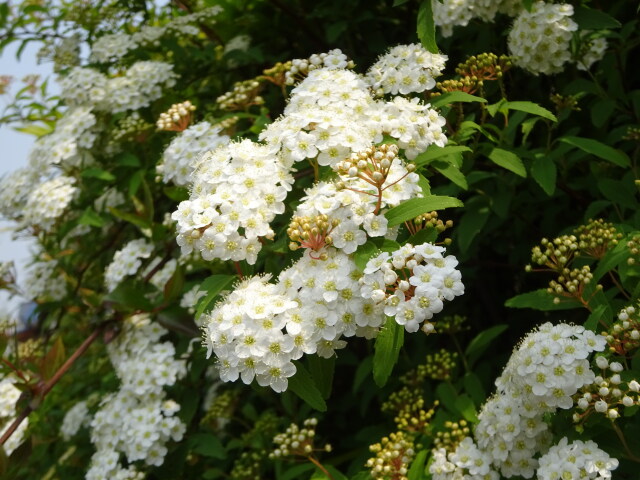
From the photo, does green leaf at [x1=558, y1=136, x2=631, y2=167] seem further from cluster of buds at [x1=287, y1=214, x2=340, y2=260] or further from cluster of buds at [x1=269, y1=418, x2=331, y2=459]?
cluster of buds at [x1=269, y1=418, x2=331, y2=459]

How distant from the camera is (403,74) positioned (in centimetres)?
233

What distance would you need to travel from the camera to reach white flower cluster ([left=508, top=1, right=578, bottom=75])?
267 cm

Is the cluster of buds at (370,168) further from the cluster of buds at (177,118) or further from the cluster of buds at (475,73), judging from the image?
the cluster of buds at (177,118)

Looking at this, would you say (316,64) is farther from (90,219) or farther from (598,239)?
(90,219)

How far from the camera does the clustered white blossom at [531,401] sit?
6.11ft

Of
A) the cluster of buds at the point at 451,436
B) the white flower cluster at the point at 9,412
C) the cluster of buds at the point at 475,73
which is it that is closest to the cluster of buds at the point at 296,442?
the cluster of buds at the point at 451,436

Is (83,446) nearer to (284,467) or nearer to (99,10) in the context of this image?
(284,467)

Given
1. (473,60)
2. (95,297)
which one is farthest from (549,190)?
(95,297)

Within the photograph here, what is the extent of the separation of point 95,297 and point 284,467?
49.0 inches

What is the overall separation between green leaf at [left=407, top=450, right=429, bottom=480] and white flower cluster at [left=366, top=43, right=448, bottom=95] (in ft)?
4.36

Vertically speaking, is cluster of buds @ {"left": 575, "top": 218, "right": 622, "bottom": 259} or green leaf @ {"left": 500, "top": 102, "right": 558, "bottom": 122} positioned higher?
green leaf @ {"left": 500, "top": 102, "right": 558, "bottom": 122}

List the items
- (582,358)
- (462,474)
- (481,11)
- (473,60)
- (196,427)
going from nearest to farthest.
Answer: (582,358) → (462,474) → (473,60) → (481,11) → (196,427)

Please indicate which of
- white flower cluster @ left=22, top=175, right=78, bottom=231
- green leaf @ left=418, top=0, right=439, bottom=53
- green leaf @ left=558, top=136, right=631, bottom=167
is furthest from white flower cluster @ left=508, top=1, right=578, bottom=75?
white flower cluster @ left=22, top=175, right=78, bottom=231

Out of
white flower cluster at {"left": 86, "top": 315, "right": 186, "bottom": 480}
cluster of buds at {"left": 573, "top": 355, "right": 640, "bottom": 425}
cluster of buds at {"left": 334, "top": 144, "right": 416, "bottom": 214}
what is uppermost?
cluster of buds at {"left": 334, "top": 144, "right": 416, "bottom": 214}
